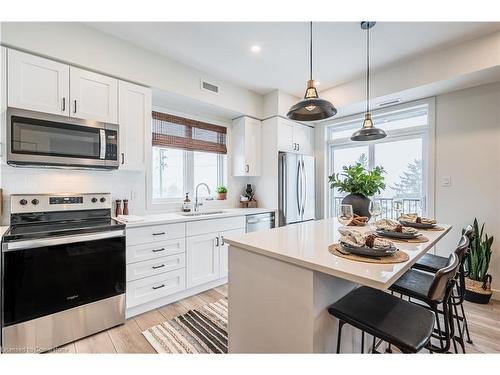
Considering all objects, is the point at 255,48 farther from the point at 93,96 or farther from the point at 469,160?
the point at 469,160

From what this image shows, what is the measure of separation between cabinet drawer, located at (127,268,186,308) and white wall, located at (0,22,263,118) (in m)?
2.06

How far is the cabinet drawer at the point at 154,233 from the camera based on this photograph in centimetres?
231

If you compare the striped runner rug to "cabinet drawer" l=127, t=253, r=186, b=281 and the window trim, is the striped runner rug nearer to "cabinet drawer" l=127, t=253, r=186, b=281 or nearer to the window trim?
"cabinet drawer" l=127, t=253, r=186, b=281

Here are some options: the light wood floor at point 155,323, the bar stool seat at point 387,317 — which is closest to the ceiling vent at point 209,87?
the light wood floor at point 155,323

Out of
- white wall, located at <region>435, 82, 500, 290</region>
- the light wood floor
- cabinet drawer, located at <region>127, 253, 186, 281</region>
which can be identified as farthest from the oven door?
white wall, located at <region>435, 82, 500, 290</region>

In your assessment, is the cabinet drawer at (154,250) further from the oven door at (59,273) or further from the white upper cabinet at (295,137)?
the white upper cabinet at (295,137)

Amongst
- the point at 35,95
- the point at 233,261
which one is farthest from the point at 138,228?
the point at 35,95

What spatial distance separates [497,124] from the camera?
2746mm

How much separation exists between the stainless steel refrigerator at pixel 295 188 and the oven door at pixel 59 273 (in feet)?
7.39

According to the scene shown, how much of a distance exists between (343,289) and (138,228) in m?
1.87

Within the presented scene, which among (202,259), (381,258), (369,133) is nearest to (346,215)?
(381,258)

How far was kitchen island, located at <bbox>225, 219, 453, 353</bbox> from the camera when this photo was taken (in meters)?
1.12

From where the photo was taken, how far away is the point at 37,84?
203 centimetres

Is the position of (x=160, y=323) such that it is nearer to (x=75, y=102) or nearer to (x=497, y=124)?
(x=75, y=102)
